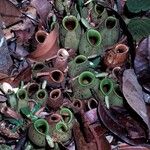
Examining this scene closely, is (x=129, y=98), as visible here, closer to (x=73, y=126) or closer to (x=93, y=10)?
(x=73, y=126)

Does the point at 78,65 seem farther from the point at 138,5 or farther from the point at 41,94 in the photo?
the point at 138,5

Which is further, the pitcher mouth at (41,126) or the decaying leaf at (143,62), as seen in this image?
the decaying leaf at (143,62)

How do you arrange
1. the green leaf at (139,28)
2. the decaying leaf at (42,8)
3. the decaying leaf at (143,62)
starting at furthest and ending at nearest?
1. the decaying leaf at (42,8)
2. the green leaf at (139,28)
3. the decaying leaf at (143,62)

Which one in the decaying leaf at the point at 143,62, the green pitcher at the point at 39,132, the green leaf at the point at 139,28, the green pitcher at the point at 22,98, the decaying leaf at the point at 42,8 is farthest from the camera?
the decaying leaf at the point at 42,8

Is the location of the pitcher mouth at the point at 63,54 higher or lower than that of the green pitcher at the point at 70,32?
lower

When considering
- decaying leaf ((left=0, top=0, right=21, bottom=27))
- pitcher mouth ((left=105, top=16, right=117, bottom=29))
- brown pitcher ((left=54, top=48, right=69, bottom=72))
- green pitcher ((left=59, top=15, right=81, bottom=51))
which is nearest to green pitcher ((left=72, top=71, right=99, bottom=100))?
brown pitcher ((left=54, top=48, right=69, bottom=72))

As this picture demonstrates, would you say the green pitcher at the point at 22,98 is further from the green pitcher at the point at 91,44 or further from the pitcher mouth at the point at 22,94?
the green pitcher at the point at 91,44

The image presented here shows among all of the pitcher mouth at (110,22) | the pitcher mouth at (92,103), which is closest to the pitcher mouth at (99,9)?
the pitcher mouth at (110,22)
